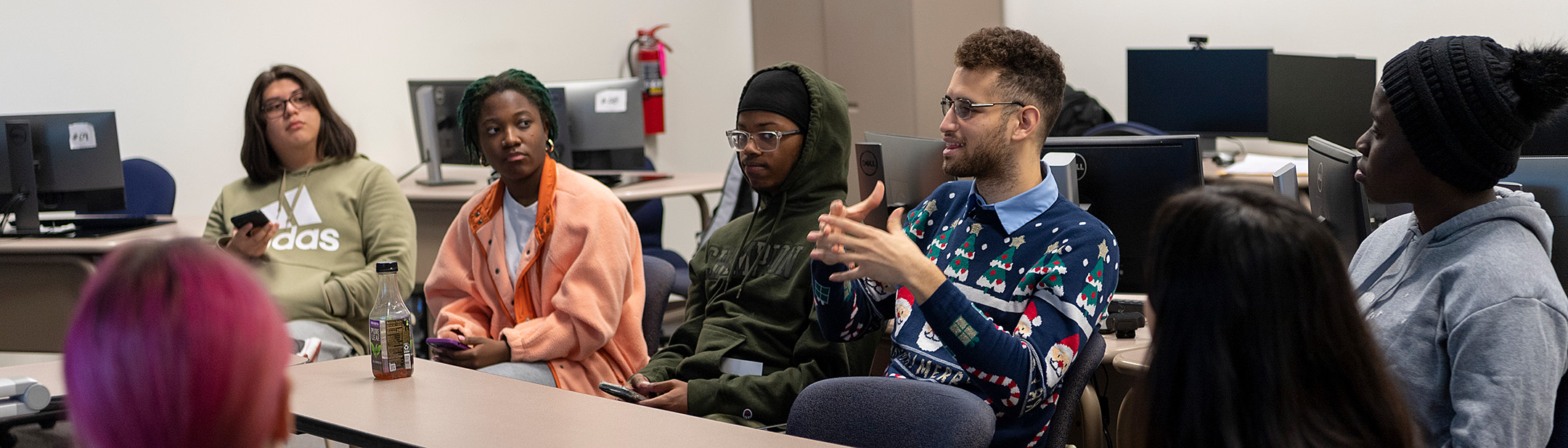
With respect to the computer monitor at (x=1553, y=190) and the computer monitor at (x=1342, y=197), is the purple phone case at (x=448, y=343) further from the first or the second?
the computer monitor at (x=1553, y=190)

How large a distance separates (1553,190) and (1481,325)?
0.69 m

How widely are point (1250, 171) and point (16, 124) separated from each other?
178 inches

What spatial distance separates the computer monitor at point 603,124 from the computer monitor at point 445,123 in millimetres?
30

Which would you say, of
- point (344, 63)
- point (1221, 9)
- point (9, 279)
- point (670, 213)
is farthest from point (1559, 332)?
point (670, 213)

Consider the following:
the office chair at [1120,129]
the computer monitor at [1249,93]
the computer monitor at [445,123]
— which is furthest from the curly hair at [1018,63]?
the computer monitor at [1249,93]

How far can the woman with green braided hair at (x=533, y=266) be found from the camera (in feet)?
7.91

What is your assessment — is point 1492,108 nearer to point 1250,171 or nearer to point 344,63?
point 1250,171

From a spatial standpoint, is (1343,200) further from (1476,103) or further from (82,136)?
(82,136)

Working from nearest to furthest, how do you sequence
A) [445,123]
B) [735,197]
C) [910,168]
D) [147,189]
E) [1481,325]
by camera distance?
[1481,325] < [910,168] < [735,197] < [147,189] < [445,123]

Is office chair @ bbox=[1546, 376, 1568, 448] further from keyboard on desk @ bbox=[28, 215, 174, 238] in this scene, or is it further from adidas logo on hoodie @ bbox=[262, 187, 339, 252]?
keyboard on desk @ bbox=[28, 215, 174, 238]

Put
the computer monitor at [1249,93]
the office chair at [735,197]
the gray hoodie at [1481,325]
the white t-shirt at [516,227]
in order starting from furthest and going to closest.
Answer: the computer monitor at [1249,93] → the office chair at [735,197] → the white t-shirt at [516,227] → the gray hoodie at [1481,325]

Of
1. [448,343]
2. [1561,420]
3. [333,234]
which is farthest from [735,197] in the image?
[1561,420]

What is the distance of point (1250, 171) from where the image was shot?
15.0ft

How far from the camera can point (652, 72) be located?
638cm
